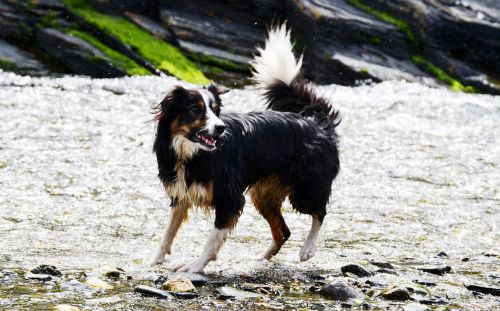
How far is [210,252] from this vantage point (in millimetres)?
5348

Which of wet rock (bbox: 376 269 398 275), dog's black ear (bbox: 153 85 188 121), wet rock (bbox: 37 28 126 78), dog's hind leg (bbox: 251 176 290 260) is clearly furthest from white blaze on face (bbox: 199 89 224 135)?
wet rock (bbox: 37 28 126 78)

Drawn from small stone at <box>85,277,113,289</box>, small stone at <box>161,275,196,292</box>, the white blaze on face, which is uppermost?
the white blaze on face

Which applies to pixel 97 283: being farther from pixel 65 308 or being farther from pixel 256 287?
pixel 256 287

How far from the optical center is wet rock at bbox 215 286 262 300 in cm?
438

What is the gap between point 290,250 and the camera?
6.30 m

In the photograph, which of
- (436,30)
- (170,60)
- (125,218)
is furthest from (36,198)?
(436,30)

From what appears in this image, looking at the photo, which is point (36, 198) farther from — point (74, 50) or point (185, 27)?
point (185, 27)

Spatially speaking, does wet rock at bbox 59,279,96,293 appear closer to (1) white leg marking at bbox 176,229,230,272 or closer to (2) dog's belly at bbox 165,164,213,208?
(1) white leg marking at bbox 176,229,230,272

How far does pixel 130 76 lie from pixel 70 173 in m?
8.00

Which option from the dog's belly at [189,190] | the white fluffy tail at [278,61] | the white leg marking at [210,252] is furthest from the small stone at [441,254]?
the white fluffy tail at [278,61]

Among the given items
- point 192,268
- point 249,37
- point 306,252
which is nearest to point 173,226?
point 192,268

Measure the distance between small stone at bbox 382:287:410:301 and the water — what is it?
0.26ft

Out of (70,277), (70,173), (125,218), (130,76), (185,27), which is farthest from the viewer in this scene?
(185,27)

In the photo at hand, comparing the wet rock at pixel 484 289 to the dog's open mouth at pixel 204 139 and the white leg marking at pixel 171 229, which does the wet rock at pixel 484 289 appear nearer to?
the dog's open mouth at pixel 204 139
